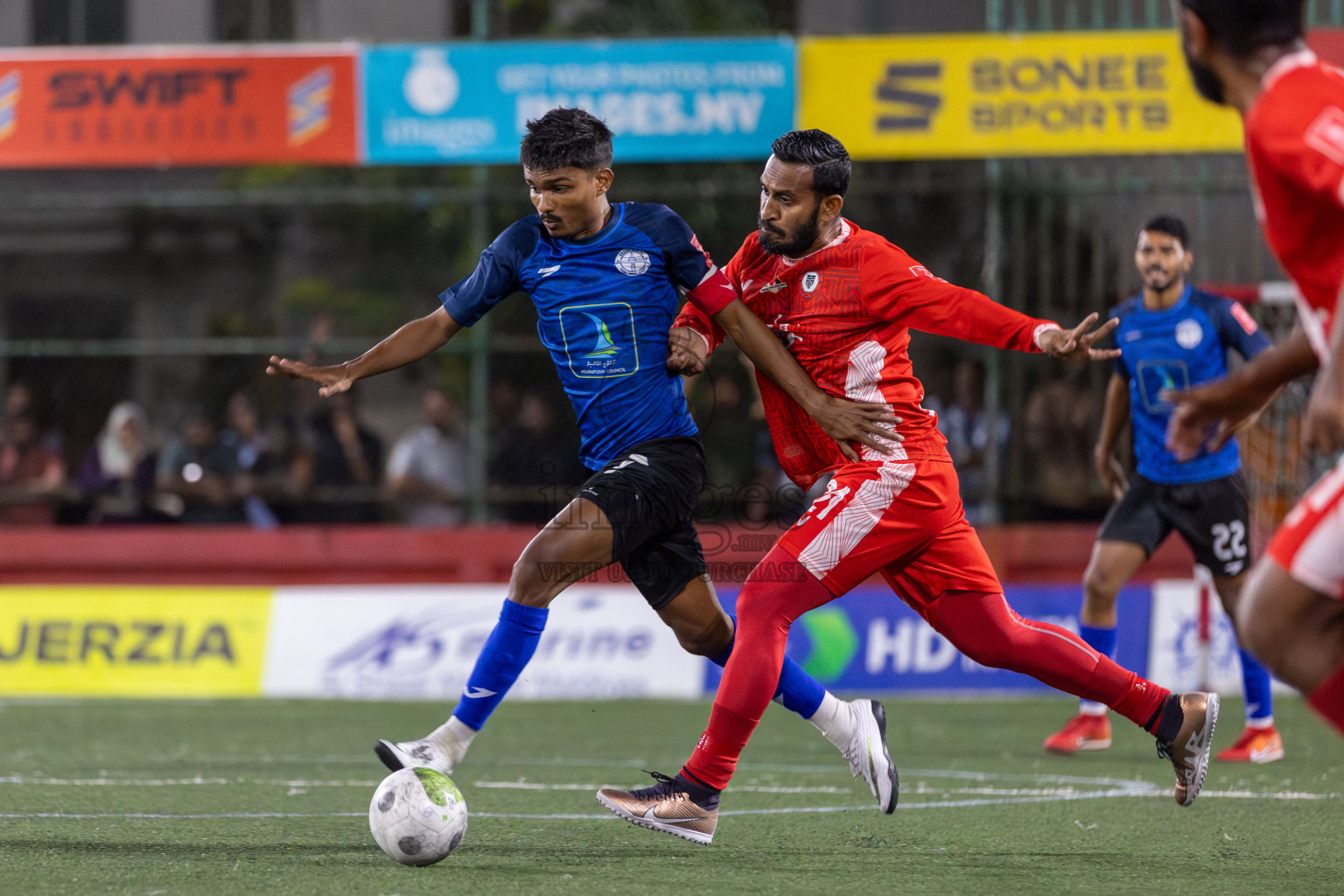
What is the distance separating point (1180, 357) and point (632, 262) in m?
3.38

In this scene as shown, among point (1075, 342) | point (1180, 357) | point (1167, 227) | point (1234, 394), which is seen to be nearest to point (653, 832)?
point (1075, 342)

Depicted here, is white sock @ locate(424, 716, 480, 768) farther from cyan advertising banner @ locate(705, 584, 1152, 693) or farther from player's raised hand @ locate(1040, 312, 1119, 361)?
cyan advertising banner @ locate(705, 584, 1152, 693)

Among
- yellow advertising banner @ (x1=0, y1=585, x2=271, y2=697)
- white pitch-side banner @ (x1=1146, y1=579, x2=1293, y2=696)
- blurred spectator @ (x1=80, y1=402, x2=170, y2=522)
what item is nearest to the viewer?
white pitch-side banner @ (x1=1146, y1=579, x2=1293, y2=696)

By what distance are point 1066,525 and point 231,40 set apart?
27.7 ft

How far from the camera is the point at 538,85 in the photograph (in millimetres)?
11953

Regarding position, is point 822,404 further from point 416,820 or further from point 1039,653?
point 416,820

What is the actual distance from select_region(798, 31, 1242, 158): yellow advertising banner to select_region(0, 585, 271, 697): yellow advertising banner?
5.67m

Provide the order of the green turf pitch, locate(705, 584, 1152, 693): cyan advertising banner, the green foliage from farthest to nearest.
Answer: the green foliage → locate(705, 584, 1152, 693): cyan advertising banner → the green turf pitch

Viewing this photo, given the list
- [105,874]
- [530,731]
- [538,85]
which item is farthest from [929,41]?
[105,874]

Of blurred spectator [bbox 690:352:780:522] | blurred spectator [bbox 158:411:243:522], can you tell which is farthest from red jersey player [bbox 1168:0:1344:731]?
blurred spectator [bbox 158:411:243:522]

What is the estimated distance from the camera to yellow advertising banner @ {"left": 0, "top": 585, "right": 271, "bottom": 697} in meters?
11.0

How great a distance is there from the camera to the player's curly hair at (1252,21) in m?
3.29

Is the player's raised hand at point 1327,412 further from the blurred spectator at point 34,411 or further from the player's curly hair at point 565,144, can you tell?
the blurred spectator at point 34,411

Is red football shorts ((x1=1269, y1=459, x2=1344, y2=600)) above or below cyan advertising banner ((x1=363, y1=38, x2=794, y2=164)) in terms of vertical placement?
below
